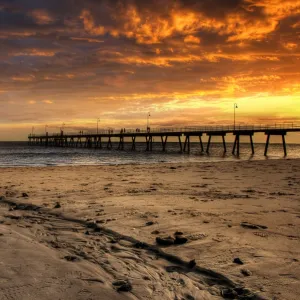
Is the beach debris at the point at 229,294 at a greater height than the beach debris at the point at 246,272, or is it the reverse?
the beach debris at the point at 246,272

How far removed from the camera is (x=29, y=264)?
3.88 metres

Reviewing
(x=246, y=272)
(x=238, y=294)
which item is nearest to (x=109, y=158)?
(x=246, y=272)

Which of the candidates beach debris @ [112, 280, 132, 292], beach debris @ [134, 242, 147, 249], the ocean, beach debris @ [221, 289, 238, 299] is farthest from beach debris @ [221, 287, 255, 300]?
the ocean

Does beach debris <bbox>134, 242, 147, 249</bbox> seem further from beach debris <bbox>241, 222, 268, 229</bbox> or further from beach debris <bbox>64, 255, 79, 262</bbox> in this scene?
beach debris <bbox>241, 222, 268, 229</bbox>

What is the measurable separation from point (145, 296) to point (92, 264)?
41.5 inches

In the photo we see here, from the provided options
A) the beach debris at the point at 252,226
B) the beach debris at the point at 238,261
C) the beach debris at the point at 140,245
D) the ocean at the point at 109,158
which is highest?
the beach debris at the point at 252,226

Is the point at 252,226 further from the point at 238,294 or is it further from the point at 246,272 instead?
the point at 238,294

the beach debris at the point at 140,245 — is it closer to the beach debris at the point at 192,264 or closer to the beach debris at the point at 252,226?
the beach debris at the point at 192,264

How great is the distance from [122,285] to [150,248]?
1.34m

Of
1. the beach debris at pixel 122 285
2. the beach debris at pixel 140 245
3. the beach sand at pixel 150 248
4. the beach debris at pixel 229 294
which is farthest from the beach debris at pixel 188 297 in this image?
the beach debris at pixel 140 245

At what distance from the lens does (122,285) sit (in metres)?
3.43

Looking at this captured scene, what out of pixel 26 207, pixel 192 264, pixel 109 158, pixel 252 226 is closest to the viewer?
pixel 192 264

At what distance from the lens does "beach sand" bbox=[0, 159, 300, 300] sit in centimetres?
340

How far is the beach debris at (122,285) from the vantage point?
11.1ft
